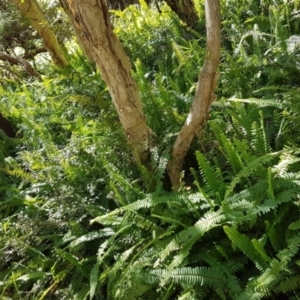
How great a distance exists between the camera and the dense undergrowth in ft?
6.80

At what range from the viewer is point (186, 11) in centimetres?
464

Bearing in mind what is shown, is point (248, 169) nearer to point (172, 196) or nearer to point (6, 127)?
point (172, 196)

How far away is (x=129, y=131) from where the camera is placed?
278 centimetres

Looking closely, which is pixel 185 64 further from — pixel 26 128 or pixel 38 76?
pixel 38 76

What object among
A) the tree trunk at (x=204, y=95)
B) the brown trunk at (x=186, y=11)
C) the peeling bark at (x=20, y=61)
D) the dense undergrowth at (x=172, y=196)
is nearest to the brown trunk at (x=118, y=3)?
the peeling bark at (x=20, y=61)

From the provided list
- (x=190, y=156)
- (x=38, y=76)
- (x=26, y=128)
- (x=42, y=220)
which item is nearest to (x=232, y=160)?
(x=190, y=156)

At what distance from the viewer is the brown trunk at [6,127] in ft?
14.7

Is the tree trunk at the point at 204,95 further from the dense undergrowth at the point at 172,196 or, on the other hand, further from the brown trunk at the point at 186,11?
the brown trunk at the point at 186,11

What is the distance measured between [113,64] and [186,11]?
253 cm

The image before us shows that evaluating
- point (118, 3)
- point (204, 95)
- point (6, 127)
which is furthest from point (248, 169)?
point (118, 3)

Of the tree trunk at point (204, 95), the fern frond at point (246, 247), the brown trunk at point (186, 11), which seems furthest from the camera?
the brown trunk at point (186, 11)

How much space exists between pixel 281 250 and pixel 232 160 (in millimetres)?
620

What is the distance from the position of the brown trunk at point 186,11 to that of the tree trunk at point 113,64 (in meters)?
2.31

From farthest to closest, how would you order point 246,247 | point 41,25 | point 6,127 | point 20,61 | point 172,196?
point 20,61, point 41,25, point 6,127, point 172,196, point 246,247
